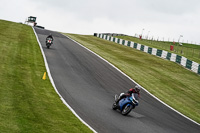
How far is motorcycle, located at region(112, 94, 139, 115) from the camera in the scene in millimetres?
13810

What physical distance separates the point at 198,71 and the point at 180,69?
215 cm

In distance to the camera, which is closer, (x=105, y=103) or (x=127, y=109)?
(x=127, y=109)

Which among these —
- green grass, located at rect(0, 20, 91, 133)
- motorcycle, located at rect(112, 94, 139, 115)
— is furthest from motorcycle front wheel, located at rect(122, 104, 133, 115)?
green grass, located at rect(0, 20, 91, 133)

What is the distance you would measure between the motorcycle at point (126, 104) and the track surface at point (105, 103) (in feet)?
0.86

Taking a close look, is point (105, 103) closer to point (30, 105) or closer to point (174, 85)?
point (30, 105)

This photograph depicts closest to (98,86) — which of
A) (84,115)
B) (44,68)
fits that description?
(44,68)

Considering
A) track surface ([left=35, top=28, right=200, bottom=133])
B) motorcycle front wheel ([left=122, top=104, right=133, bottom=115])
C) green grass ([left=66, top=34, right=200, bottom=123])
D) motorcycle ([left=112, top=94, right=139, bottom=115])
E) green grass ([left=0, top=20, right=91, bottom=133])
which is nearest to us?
green grass ([left=0, top=20, right=91, bottom=133])

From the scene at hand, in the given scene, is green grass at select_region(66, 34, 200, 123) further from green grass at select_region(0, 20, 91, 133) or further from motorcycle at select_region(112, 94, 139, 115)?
green grass at select_region(0, 20, 91, 133)

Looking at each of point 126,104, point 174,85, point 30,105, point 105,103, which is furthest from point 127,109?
point 174,85

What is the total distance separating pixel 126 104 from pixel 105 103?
1858mm

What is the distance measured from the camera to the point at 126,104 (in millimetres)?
14148

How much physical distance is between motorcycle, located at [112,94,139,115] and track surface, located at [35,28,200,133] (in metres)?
0.26

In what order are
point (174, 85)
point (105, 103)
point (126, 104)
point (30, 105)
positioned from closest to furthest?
1. point (30, 105)
2. point (126, 104)
3. point (105, 103)
4. point (174, 85)

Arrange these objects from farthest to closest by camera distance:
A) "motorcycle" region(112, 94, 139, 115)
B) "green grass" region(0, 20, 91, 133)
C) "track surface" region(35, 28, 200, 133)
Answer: "motorcycle" region(112, 94, 139, 115)
"track surface" region(35, 28, 200, 133)
"green grass" region(0, 20, 91, 133)
